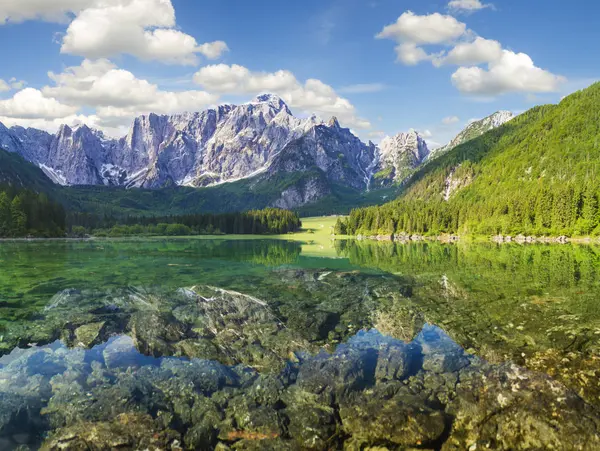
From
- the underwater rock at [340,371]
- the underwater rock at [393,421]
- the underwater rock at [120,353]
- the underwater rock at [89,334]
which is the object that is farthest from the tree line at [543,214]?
the underwater rock at [89,334]

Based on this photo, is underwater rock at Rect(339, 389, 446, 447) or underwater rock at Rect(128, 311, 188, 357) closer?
underwater rock at Rect(339, 389, 446, 447)

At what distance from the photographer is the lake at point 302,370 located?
550 inches

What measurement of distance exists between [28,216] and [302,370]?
638 ft

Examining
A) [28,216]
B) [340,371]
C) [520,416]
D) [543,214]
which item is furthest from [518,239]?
[28,216]

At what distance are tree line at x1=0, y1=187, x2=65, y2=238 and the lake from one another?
150584 mm

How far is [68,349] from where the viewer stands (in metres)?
24.1

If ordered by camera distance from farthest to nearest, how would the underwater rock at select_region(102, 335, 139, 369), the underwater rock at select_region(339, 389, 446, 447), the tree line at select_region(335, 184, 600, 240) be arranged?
the tree line at select_region(335, 184, 600, 240)
the underwater rock at select_region(102, 335, 139, 369)
the underwater rock at select_region(339, 389, 446, 447)

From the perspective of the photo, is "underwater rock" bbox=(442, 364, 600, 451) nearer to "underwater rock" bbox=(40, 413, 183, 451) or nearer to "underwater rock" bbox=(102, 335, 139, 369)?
"underwater rock" bbox=(40, 413, 183, 451)

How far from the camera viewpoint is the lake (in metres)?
14.0

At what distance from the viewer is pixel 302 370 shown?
20141mm

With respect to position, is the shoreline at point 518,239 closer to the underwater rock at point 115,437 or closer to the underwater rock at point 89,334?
the underwater rock at point 89,334

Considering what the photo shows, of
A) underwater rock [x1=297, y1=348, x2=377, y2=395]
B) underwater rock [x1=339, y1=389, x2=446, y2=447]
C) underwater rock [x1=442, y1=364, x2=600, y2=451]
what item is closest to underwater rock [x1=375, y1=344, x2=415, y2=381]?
underwater rock [x1=297, y1=348, x2=377, y2=395]

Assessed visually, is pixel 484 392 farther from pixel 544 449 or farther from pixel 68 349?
pixel 68 349

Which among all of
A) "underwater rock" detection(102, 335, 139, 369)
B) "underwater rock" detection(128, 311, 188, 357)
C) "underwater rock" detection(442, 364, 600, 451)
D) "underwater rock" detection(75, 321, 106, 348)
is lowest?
"underwater rock" detection(75, 321, 106, 348)
